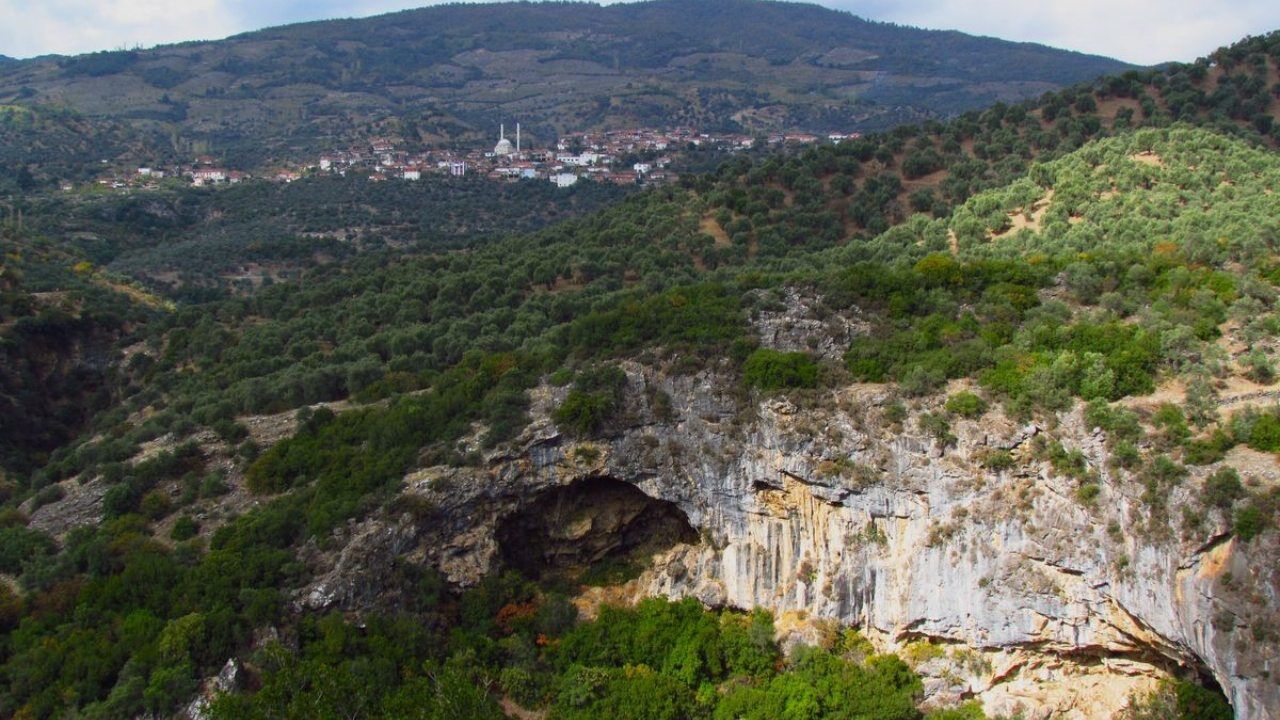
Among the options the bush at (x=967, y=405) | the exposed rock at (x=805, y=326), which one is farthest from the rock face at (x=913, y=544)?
the exposed rock at (x=805, y=326)

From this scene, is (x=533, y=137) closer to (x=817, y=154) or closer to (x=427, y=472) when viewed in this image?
(x=817, y=154)

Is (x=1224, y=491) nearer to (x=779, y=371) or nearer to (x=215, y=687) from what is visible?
(x=779, y=371)

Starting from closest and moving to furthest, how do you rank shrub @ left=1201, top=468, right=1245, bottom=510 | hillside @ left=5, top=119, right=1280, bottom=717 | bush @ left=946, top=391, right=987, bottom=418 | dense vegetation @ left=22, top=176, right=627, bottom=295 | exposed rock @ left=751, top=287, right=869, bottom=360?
1. shrub @ left=1201, top=468, right=1245, bottom=510
2. hillside @ left=5, top=119, right=1280, bottom=717
3. bush @ left=946, top=391, right=987, bottom=418
4. exposed rock @ left=751, top=287, right=869, bottom=360
5. dense vegetation @ left=22, top=176, right=627, bottom=295

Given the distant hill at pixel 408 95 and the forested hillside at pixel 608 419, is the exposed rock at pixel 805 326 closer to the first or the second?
the forested hillside at pixel 608 419

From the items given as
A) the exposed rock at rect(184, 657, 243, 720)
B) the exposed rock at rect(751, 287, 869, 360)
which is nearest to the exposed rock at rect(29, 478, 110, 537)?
the exposed rock at rect(184, 657, 243, 720)

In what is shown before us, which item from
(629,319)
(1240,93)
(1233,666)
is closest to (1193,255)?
(1233,666)

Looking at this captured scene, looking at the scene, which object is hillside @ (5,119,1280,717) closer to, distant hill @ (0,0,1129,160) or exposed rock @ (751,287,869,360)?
exposed rock @ (751,287,869,360)
